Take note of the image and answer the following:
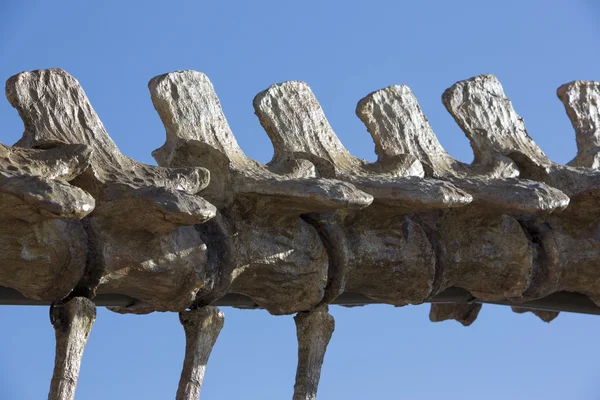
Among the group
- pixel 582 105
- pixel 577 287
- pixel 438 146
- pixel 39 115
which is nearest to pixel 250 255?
pixel 39 115

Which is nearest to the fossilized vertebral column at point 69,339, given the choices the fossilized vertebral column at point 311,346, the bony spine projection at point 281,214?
the bony spine projection at point 281,214

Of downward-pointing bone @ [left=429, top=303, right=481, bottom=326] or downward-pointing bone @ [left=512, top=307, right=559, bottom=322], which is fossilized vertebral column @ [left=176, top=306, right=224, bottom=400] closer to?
downward-pointing bone @ [left=429, top=303, right=481, bottom=326]

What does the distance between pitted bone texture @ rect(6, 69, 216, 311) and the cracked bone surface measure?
5.9 inches

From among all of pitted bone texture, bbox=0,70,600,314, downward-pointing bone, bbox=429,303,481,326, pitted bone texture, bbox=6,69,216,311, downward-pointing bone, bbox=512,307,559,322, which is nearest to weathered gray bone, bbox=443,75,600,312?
pitted bone texture, bbox=0,70,600,314

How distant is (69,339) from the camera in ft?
13.3

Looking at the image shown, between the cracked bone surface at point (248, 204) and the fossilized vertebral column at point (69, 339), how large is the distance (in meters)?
0.51

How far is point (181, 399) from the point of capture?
4.38m

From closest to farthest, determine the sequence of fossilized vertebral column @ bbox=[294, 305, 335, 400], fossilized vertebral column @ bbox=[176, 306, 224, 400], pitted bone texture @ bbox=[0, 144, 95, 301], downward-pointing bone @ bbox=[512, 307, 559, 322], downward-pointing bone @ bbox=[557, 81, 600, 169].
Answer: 1. pitted bone texture @ bbox=[0, 144, 95, 301]
2. fossilized vertebral column @ bbox=[176, 306, 224, 400]
3. fossilized vertebral column @ bbox=[294, 305, 335, 400]
4. downward-pointing bone @ bbox=[557, 81, 600, 169]
5. downward-pointing bone @ bbox=[512, 307, 559, 322]

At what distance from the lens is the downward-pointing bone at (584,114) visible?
231 inches

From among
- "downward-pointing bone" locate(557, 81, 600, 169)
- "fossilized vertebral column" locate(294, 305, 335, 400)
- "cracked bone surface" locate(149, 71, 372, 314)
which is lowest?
"fossilized vertebral column" locate(294, 305, 335, 400)

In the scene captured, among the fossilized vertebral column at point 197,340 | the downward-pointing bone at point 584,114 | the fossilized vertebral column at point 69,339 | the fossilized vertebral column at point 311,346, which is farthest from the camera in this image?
the downward-pointing bone at point 584,114

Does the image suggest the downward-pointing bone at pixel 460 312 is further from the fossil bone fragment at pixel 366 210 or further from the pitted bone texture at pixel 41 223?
the pitted bone texture at pixel 41 223

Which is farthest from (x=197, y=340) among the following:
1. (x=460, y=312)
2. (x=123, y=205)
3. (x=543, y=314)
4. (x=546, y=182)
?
(x=543, y=314)

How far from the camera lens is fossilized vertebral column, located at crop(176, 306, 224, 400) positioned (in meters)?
4.41
